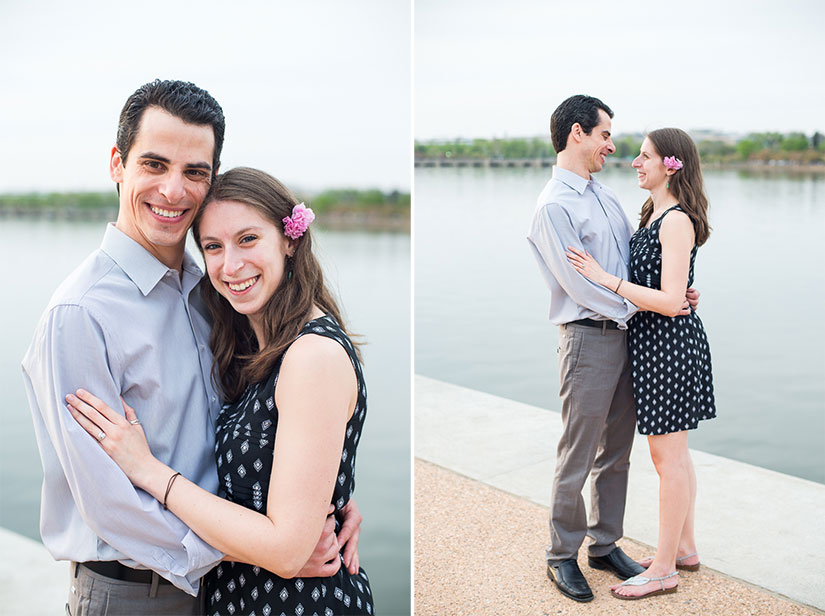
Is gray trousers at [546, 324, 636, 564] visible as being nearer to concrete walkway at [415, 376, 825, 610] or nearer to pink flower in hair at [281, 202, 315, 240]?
concrete walkway at [415, 376, 825, 610]

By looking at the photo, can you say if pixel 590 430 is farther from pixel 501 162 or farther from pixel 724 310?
pixel 501 162

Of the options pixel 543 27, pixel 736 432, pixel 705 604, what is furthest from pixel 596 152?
pixel 543 27

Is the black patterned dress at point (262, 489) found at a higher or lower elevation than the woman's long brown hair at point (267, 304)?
lower

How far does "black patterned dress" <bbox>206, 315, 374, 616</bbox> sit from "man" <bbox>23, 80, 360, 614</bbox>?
0.05m

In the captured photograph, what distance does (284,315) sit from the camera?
1562 millimetres

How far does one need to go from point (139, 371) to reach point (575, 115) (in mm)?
2102

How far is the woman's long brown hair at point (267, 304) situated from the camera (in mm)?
1536

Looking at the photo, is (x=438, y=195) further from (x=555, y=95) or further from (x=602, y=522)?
(x=602, y=522)

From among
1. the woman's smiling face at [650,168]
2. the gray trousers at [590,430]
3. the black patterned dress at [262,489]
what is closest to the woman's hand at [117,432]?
the black patterned dress at [262,489]

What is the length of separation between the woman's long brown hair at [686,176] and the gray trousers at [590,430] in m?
0.50

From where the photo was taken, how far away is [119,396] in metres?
1.45

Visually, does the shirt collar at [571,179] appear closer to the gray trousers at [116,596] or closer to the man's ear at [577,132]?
the man's ear at [577,132]

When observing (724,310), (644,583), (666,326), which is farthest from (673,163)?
(724,310)

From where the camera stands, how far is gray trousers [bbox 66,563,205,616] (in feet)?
4.94
